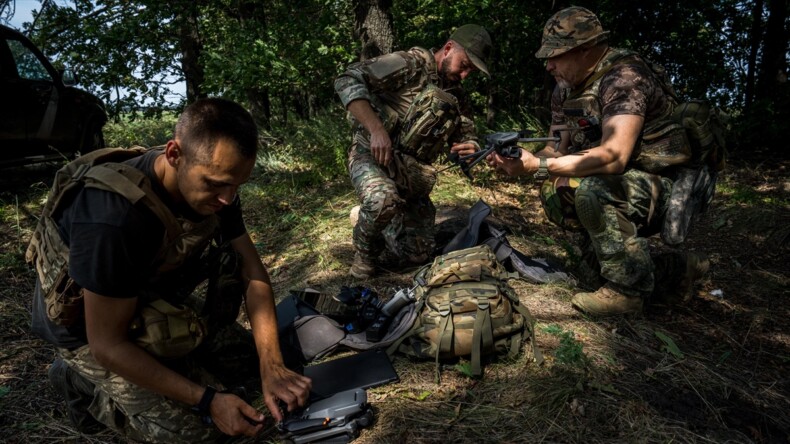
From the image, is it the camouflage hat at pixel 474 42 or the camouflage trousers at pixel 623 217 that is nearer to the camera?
the camouflage trousers at pixel 623 217

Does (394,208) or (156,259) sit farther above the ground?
(156,259)

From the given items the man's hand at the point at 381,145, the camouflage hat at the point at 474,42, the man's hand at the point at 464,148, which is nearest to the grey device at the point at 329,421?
the man's hand at the point at 464,148

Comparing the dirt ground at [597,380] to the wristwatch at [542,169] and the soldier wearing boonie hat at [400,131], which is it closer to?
the soldier wearing boonie hat at [400,131]

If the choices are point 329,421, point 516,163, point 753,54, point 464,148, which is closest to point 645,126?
point 516,163

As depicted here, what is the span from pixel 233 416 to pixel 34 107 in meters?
5.84

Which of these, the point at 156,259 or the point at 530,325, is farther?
the point at 530,325

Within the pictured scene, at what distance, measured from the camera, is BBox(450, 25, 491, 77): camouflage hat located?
380 centimetres

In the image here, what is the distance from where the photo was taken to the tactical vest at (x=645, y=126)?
3.08 meters

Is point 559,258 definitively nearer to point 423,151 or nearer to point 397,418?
point 423,151

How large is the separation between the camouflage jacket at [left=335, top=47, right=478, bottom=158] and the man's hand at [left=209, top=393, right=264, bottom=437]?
7.76 ft

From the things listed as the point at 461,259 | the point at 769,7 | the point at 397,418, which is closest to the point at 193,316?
the point at 397,418

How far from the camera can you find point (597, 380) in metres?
2.41

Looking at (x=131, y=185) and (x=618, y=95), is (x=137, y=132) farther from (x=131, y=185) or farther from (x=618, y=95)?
(x=618, y=95)

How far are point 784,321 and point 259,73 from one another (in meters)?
6.18
